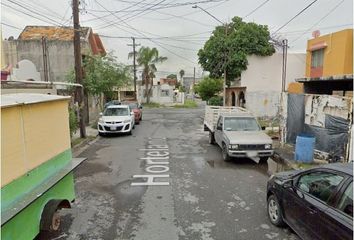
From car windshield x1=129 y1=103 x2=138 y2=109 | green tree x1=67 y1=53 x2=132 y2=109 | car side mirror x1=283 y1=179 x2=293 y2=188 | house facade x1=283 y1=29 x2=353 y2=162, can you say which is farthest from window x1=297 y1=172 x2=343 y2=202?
car windshield x1=129 y1=103 x2=138 y2=109

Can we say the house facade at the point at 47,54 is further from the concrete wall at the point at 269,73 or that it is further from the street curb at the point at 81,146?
the concrete wall at the point at 269,73

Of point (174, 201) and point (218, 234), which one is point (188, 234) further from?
point (174, 201)

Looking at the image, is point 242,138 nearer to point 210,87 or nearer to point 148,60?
point 210,87

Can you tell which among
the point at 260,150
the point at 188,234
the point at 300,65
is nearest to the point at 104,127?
the point at 260,150

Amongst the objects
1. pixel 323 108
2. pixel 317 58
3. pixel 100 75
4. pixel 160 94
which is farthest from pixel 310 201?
pixel 160 94

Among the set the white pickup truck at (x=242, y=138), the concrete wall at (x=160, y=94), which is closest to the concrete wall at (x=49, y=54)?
the white pickup truck at (x=242, y=138)

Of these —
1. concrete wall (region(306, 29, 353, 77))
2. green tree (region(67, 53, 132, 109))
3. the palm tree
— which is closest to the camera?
concrete wall (region(306, 29, 353, 77))

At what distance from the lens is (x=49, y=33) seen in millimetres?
29125

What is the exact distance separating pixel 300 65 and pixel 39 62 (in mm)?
22088

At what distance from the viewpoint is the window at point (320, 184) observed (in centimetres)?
456

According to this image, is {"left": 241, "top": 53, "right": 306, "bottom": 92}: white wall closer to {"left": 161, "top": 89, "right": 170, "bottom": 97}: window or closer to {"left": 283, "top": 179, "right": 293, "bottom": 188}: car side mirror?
{"left": 283, "top": 179, "right": 293, "bottom": 188}: car side mirror

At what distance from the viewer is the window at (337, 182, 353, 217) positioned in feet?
13.5

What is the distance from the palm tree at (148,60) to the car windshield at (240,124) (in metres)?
37.4

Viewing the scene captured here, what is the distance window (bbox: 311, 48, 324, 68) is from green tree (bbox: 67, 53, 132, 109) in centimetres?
1439
